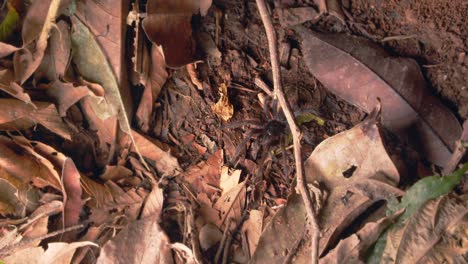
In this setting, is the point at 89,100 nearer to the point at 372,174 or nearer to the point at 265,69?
the point at 265,69

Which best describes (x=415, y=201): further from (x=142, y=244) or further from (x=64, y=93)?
(x=64, y=93)

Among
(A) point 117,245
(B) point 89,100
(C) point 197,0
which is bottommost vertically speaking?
(A) point 117,245

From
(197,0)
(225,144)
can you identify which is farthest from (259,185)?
(197,0)

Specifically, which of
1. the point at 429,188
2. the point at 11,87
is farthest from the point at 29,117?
the point at 429,188

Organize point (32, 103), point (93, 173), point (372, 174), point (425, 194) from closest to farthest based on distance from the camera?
1. point (425, 194)
2. point (372, 174)
3. point (32, 103)
4. point (93, 173)

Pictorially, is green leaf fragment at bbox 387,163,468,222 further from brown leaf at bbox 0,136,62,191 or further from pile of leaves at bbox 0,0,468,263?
brown leaf at bbox 0,136,62,191

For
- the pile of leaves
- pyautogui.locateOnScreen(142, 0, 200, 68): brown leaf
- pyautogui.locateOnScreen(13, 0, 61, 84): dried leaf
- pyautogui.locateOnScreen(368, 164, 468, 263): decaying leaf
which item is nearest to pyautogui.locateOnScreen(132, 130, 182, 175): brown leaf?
the pile of leaves

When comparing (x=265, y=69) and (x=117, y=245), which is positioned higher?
(x=265, y=69)
